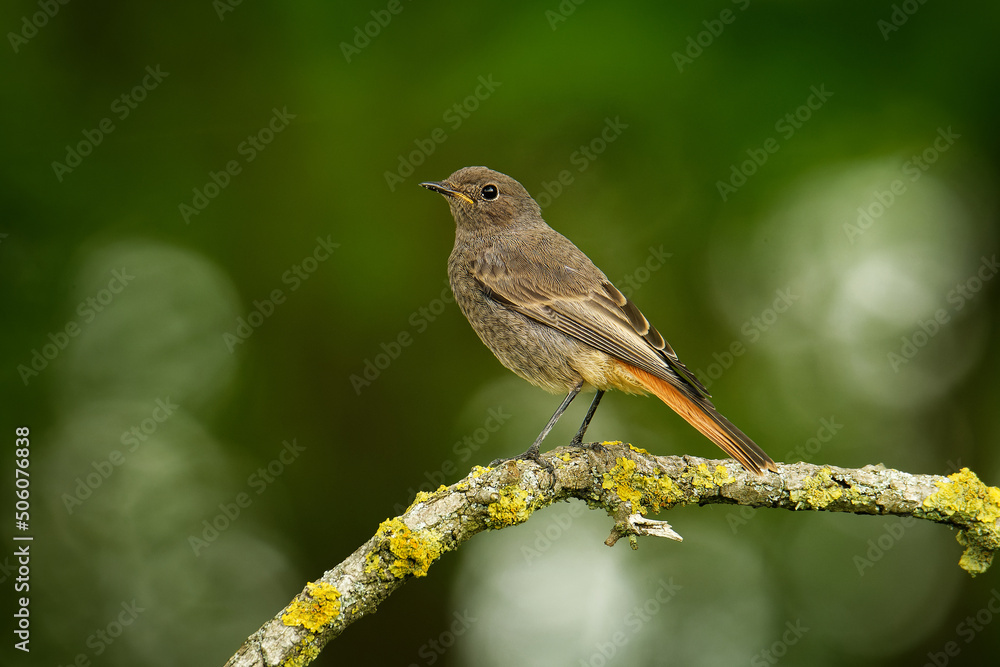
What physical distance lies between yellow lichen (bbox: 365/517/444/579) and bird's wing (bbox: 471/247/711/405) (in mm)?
1650

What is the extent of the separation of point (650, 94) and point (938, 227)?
2.52m

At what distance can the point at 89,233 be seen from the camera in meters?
5.94

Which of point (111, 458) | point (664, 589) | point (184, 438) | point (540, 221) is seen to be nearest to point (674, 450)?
point (664, 589)

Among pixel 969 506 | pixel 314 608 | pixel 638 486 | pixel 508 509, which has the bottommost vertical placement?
pixel 314 608

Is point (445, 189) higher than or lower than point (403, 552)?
higher

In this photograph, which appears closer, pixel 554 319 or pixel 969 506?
pixel 969 506

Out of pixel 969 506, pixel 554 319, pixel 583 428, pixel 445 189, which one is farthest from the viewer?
pixel 445 189

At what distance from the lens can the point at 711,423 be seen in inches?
161

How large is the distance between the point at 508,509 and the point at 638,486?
705 millimetres

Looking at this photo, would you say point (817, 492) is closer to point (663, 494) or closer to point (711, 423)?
point (711, 423)

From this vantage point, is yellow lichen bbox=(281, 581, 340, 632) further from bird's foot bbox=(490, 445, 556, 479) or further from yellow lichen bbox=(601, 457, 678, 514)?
yellow lichen bbox=(601, 457, 678, 514)

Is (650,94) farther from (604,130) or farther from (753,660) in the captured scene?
(753,660)

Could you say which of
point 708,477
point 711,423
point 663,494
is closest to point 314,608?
point 663,494

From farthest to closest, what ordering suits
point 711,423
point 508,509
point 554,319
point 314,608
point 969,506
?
1. point 554,319
2. point 711,423
3. point 969,506
4. point 508,509
5. point 314,608
